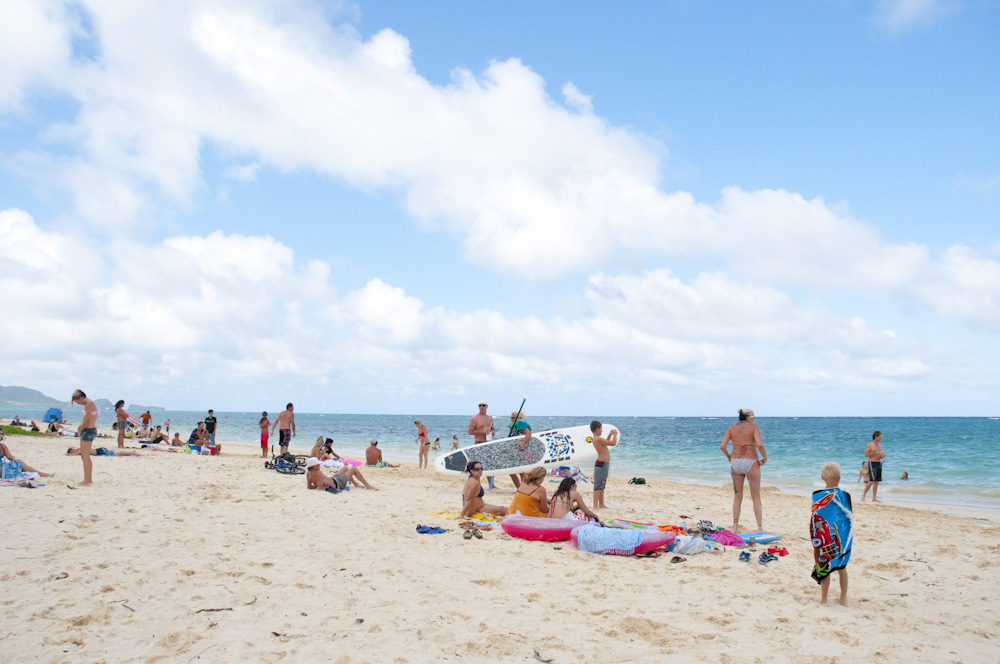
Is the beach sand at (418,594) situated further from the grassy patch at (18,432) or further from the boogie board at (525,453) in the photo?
the grassy patch at (18,432)

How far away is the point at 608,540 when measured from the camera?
5852 millimetres

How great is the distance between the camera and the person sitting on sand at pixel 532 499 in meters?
7.05

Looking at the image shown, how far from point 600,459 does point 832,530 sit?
173 inches

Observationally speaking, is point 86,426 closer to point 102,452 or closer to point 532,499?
point 102,452

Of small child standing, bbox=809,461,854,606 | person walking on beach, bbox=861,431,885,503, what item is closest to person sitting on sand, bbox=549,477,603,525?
small child standing, bbox=809,461,854,606

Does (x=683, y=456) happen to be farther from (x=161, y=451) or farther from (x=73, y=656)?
(x=73, y=656)

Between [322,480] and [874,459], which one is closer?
[322,480]

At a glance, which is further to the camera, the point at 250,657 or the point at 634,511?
the point at 634,511

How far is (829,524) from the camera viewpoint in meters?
4.20

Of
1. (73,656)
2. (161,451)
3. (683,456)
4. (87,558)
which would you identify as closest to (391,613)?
(73,656)

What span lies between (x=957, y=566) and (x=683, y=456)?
1978cm

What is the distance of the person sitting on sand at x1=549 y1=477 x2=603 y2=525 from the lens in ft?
22.3

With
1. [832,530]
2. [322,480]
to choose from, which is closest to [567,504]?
[832,530]

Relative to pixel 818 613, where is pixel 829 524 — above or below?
above
